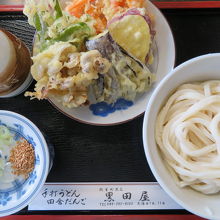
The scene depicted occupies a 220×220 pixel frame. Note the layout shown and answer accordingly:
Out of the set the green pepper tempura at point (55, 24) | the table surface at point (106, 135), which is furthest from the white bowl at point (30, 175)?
the green pepper tempura at point (55, 24)

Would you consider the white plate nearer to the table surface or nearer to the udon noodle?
the table surface

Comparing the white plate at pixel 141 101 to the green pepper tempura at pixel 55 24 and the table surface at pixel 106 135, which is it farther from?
the green pepper tempura at pixel 55 24

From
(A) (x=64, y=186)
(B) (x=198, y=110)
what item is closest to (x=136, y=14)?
(B) (x=198, y=110)

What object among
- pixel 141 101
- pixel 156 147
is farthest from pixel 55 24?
pixel 156 147

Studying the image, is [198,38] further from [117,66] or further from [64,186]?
[64,186]

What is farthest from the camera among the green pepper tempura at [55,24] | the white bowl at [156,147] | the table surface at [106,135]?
the table surface at [106,135]

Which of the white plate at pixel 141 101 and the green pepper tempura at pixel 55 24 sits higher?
the green pepper tempura at pixel 55 24

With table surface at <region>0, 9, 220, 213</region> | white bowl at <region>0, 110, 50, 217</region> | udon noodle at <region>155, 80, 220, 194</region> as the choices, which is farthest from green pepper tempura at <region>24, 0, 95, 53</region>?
udon noodle at <region>155, 80, 220, 194</region>
